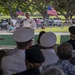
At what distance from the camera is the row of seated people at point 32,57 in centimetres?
202

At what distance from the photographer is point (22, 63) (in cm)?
271

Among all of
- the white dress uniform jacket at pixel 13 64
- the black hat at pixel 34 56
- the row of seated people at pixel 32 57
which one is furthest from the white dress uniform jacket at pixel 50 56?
the black hat at pixel 34 56

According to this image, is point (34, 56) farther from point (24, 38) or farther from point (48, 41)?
point (48, 41)

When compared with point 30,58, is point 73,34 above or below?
below

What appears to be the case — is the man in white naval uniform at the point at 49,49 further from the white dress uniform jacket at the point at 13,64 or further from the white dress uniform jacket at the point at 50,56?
the white dress uniform jacket at the point at 13,64

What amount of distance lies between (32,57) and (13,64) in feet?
2.33

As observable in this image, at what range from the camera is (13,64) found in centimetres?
268

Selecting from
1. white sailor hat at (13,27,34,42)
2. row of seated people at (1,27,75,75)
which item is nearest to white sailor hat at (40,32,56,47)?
row of seated people at (1,27,75,75)

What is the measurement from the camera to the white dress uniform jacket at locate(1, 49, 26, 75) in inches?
105

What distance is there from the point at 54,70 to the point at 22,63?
3.89ft

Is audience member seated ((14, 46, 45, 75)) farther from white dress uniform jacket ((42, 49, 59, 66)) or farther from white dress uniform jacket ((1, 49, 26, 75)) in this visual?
white dress uniform jacket ((42, 49, 59, 66))

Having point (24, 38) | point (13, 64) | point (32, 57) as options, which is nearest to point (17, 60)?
point (13, 64)

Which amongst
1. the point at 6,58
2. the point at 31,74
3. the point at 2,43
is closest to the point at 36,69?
the point at 31,74

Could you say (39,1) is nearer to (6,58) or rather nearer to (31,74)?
(6,58)
